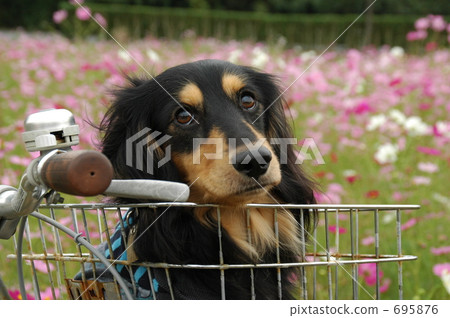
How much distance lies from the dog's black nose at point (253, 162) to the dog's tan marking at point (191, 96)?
0.37 meters

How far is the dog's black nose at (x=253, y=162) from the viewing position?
146 cm

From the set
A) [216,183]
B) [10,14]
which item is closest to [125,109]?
[216,183]

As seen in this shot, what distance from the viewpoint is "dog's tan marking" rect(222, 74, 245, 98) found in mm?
1862

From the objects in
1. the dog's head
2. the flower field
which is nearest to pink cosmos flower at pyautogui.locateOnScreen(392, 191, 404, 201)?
the flower field

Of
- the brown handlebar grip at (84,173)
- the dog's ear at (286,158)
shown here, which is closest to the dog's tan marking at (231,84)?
the dog's ear at (286,158)

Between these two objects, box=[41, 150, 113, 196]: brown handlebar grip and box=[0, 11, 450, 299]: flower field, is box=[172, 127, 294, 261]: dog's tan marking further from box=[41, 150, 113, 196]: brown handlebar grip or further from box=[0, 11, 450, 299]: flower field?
box=[41, 150, 113, 196]: brown handlebar grip

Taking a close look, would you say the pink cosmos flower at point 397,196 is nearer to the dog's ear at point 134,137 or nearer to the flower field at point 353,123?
the flower field at point 353,123

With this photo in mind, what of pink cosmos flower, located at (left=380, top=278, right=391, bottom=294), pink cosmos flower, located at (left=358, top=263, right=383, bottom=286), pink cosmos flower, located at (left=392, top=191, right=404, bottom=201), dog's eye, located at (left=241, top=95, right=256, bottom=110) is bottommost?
pink cosmos flower, located at (left=380, top=278, right=391, bottom=294)

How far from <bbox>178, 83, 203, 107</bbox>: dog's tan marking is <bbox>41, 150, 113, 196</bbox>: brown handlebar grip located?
1.03 metres

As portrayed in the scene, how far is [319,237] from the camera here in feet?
9.51

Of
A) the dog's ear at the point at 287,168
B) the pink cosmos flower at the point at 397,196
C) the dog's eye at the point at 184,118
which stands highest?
the dog's eye at the point at 184,118

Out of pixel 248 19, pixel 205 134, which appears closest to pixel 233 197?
pixel 205 134

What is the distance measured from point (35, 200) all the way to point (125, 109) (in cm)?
103

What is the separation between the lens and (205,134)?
175 centimetres
